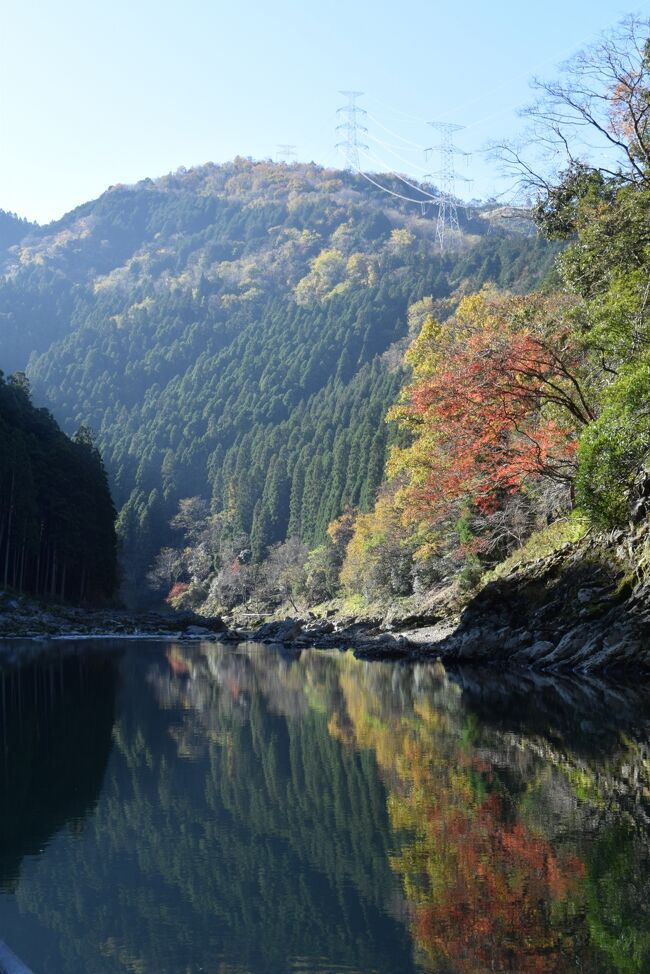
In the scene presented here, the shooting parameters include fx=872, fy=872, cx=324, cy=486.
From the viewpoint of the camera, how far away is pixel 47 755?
40.4 feet

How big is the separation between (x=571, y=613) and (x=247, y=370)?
127m

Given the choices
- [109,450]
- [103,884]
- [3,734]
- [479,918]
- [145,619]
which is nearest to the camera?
[479,918]

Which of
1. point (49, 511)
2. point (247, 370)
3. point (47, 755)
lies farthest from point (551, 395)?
point (247, 370)

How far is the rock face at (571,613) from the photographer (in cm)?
2061

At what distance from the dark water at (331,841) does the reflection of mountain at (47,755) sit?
5 cm

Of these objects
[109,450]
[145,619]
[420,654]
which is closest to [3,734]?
[420,654]

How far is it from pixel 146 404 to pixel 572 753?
5463 inches

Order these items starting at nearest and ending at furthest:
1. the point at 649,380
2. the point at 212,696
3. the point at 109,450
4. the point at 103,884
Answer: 1. the point at 103,884
2. the point at 649,380
3. the point at 212,696
4. the point at 109,450

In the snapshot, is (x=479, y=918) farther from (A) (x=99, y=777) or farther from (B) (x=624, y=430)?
(B) (x=624, y=430)

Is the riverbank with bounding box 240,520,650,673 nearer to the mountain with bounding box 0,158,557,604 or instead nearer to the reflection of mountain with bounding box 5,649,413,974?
the reflection of mountain with bounding box 5,649,413,974

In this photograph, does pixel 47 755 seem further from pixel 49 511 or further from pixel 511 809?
pixel 49 511

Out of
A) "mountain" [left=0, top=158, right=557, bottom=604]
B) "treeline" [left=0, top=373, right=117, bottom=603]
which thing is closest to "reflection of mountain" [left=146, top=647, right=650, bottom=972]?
"treeline" [left=0, top=373, right=117, bottom=603]

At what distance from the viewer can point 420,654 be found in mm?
31141

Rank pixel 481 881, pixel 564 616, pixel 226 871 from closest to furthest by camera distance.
A: 1. pixel 481 881
2. pixel 226 871
3. pixel 564 616
